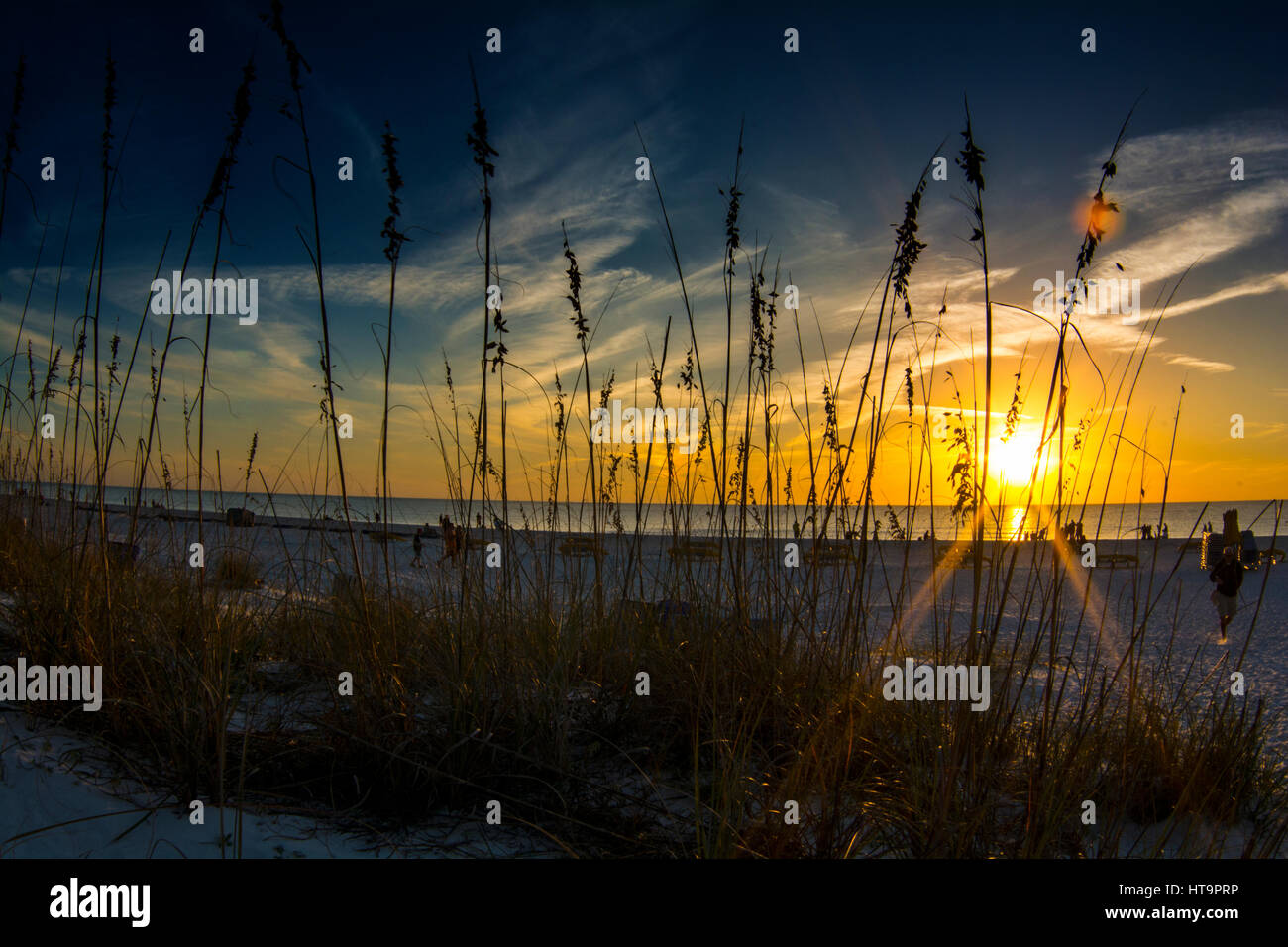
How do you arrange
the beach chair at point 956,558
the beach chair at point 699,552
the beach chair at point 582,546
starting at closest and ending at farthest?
the beach chair at point 956,558 → the beach chair at point 699,552 → the beach chair at point 582,546

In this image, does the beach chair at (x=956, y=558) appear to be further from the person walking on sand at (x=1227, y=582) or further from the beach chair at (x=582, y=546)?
the beach chair at (x=582, y=546)

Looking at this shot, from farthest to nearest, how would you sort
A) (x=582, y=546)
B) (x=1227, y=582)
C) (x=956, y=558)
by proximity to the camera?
1. (x=582, y=546)
2. (x=956, y=558)
3. (x=1227, y=582)

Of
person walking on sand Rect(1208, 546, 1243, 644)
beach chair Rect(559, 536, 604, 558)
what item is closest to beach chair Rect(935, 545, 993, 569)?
person walking on sand Rect(1208, 546, 1243, 644)

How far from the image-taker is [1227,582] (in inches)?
104

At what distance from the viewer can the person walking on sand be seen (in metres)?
2.62

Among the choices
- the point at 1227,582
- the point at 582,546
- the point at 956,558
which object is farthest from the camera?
the point at 582,546

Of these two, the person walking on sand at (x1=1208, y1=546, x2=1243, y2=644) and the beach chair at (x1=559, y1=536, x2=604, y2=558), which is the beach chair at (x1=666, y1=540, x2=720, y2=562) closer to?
the beach chair at (x1=559, y1=536, x2=604, y2=558)

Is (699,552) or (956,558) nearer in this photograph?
(956,558)

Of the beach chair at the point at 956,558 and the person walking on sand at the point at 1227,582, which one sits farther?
the person walking on sand at the point at 1227,582

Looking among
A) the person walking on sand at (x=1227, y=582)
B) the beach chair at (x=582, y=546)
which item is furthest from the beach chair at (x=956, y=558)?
the beach chair at (x=582, y=546)

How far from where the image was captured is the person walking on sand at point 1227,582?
2.62 m

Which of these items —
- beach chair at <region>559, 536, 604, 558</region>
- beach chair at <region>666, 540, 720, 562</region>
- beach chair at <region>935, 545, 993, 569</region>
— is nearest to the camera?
beach chair at <region>935, 545, 993, 569</region>

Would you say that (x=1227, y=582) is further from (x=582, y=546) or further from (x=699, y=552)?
(x=582, y=546)

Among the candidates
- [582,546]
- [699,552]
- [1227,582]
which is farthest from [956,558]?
[582,546]
